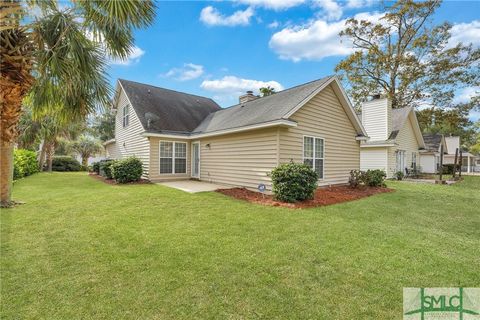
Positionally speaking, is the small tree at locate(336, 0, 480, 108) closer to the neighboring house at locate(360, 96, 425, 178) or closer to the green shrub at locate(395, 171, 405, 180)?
the neighboring house at locate(360, 96, 425, 178)

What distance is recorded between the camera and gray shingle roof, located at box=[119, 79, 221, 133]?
12977mm

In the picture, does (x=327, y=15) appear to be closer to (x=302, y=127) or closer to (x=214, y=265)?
(x=302, y=127)

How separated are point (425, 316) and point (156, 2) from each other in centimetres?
811

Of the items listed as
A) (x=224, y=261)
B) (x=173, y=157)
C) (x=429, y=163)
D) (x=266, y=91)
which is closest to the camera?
(x=224, y=261)

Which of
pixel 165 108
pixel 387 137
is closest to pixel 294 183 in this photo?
pixel 165 108

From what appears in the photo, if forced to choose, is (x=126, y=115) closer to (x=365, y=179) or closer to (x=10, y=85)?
(x=10, y=85)

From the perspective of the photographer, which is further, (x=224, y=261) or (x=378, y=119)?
(x=378, y=119)

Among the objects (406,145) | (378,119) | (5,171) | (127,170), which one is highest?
(378,119)

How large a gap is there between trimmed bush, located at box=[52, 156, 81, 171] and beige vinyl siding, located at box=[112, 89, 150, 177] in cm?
905

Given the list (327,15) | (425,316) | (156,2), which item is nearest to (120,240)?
(425,316)

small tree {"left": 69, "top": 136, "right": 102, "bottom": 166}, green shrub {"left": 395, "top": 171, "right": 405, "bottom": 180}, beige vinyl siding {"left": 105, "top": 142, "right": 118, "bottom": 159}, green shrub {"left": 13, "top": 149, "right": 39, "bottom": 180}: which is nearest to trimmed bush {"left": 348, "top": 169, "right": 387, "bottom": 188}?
green shrub {"left": 395, "top": 171, "right": 405, "bottom": 180}

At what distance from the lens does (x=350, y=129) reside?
1211 cm

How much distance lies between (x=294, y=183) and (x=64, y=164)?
24.9m

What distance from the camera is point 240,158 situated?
34.0ft
